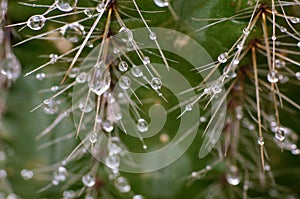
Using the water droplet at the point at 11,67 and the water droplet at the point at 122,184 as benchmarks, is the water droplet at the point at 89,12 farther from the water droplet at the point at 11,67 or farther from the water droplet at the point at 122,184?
the water droplet at the point at 122,184

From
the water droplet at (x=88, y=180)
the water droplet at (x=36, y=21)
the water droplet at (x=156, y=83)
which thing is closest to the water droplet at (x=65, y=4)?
the water droplet at (x=36, y=21)

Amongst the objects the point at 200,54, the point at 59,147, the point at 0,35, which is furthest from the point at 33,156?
the point at 200,54

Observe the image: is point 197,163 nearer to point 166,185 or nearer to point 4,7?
point 166,185

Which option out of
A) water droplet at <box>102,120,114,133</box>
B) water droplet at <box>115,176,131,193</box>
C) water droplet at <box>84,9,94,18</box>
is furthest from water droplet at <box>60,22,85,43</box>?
water droplet at <box>115,176,131,193</box>

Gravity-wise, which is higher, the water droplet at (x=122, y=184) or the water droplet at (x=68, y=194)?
the water droplet at (x=122, y=184)

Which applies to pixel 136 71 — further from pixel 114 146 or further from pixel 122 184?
pixel 122 184

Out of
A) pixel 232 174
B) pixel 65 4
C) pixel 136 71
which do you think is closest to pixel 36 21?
pixel 65 4

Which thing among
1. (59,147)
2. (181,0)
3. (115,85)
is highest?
(181,0)
